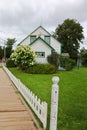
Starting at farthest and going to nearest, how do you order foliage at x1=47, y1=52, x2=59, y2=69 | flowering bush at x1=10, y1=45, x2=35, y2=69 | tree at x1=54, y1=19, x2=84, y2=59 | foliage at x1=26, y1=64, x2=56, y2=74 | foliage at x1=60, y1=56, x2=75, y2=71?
tree at x1=54, y1=19, x2=84, y2=59 → foliage at x1=47, y1=52, x2=59, y2=69 → foliage at x1=60, y1=56, x2=75, y2=71 → flowering bush at x1=10, y1=45, x2=35, y2=69 → foliage at x1=26, y1=64, x2=56, y2=74

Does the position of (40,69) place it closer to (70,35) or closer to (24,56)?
(24,56)

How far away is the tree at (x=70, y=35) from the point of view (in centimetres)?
5346

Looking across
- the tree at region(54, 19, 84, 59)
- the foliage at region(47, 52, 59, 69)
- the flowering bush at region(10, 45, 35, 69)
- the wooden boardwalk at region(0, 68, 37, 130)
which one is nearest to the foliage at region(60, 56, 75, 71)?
the foliage at region(47, 52, 59, 69)

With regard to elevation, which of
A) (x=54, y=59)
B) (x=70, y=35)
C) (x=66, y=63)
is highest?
(x=70, y=35)

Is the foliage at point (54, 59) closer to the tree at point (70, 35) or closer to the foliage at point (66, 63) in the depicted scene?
the foliage at point (66, 63)

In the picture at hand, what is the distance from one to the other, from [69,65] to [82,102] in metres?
21.4

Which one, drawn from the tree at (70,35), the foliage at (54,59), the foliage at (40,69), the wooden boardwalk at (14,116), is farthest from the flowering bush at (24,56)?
the tree at (70,35)

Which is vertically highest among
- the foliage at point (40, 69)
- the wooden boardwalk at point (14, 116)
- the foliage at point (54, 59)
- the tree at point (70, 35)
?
the tree at point (70, 35)

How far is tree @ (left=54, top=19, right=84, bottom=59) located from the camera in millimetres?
53463

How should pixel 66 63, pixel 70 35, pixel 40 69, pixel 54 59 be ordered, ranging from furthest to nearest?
1. pixel 70 35
2. pixel 54 59
3. pixel 66 63
4. pixel 40 69

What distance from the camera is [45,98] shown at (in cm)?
935

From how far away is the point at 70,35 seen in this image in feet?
177

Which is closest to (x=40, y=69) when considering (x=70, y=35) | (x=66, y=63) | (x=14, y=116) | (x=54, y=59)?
(x=54, y=59)

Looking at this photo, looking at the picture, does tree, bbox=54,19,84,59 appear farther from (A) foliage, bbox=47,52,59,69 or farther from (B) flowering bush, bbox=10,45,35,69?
(B) flowering bush, bbox=10,45,35,69
